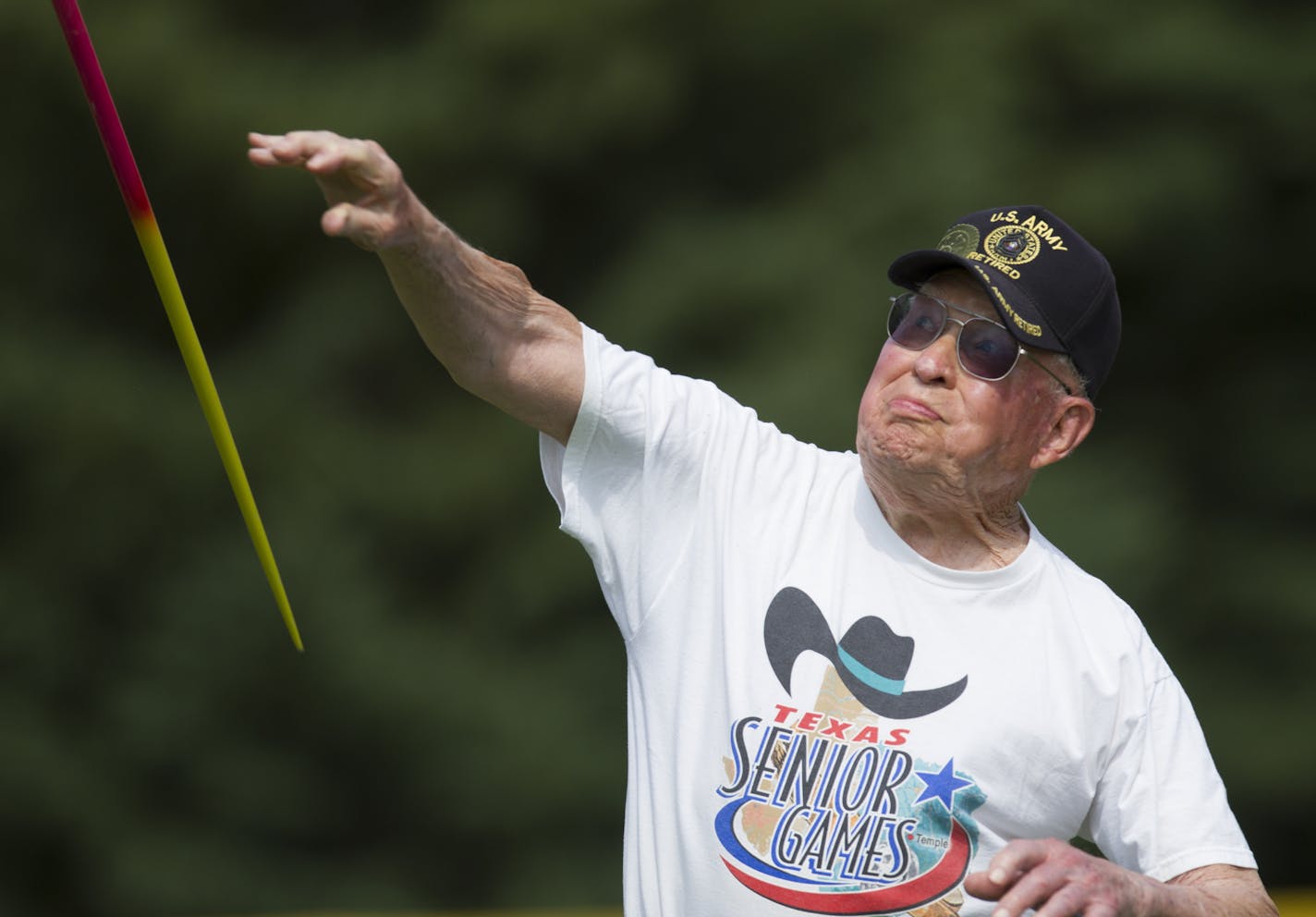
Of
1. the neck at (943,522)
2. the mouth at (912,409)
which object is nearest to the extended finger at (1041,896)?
the neck at (943,522)

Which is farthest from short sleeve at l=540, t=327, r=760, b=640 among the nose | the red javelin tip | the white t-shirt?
the red javelin tip

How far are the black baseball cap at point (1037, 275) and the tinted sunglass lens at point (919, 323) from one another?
5 centimetres

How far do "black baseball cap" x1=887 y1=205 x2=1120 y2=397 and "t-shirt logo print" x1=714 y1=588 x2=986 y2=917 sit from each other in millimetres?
513

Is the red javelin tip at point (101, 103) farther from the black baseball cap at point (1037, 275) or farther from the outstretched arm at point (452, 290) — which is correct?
the black baseball cap at point (1037, 275)

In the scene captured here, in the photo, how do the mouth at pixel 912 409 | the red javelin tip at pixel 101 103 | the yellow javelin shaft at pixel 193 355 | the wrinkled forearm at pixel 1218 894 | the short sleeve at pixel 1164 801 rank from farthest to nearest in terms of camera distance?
the mouth at pixel 912 409 → the short sleeve at pixel 1164 801 → the wrinkled forearm at pixel 1218 894 → the yellow javelin shaft at pixel 193 355 → the red javelin tip at pixel 101 103

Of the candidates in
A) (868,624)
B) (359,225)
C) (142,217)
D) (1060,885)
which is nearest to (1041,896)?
(1060,885)

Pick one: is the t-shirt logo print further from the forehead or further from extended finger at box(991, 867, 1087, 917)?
the forehead

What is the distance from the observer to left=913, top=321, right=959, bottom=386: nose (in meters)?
1.96

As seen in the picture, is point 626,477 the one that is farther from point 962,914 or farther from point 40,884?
point 40,884

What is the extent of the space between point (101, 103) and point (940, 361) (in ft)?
3.26

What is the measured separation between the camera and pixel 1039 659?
1.88 meters

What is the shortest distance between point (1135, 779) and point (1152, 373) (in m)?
3.75

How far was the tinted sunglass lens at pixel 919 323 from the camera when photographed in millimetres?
1995

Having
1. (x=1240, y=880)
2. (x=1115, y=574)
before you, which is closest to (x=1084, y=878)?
(x=1240, y=880)
